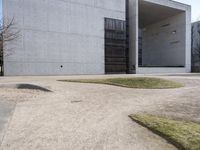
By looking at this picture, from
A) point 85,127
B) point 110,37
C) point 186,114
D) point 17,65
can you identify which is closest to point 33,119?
point 85,127

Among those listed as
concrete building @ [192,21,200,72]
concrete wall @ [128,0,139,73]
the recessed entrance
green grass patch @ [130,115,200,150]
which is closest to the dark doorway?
concrete wall @ [128,0,139,73]

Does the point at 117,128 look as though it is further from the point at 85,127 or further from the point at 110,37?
the point at 110,37

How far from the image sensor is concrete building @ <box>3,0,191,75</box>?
29547 millimetres

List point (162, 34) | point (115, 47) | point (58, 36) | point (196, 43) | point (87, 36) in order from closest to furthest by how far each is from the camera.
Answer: point (58, 36)
point (87, 36)
point (115, 47)
point (162, 34)
point (196, 43)

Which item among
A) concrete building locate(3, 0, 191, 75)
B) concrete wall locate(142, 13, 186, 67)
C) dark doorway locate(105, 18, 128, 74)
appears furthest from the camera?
concrete wall locate(142, 13, 186, 67)

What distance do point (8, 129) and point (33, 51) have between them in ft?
85.9

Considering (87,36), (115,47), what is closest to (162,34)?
(115,47)

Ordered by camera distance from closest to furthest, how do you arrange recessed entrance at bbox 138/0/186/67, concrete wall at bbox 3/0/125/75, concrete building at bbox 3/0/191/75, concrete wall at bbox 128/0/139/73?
concrete wall at bbox 3/0/125/75
concrete building at bbox 3/0/191/75
concrete wall at bbox 128/0/139/73
recessed entrance at bbox 138/0/186/67

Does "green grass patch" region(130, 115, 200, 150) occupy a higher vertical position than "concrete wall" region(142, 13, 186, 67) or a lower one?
lower

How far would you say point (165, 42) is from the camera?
48.8m

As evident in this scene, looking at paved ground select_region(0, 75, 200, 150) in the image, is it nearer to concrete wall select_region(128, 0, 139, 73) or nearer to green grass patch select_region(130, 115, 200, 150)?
green grass patch select_region(130, 115, 200, 150)

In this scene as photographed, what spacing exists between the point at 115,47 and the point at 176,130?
110 feet

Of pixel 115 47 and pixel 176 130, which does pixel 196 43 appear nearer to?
pixel 115 47

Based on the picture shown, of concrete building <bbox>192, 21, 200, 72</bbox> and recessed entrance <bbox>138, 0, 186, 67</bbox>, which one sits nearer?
recessed entrance <bbox>138, 0, 186, 67</bbox>
